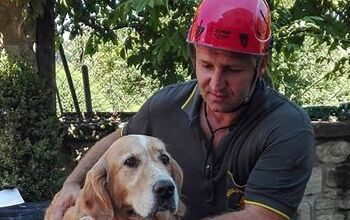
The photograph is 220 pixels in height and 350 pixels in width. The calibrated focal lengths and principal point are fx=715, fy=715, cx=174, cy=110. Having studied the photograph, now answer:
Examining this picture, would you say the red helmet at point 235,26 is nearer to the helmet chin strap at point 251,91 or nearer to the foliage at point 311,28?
the helmet chin strap at point 251,91

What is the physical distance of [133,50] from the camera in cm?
698

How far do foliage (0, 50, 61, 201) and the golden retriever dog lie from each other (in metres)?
2.72

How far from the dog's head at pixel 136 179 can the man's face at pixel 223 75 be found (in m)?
0.38

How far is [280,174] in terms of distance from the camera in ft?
9.39

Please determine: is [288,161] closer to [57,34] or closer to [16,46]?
[16,46]

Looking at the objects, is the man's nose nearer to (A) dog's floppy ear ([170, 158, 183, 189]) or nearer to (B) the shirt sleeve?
(B) the shirt sleeve

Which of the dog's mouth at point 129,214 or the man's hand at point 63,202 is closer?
the dog's mouth at point 129,214

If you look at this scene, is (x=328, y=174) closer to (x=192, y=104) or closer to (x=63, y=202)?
(x=192, y=104)

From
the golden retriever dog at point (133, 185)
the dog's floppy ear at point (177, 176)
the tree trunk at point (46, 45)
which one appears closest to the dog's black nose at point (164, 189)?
the golden retriever dog at point (133, 185)

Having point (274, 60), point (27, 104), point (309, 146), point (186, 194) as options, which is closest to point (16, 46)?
point (27, 104)

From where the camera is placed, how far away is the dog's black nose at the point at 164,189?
300cm

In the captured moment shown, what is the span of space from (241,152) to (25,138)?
3.32m

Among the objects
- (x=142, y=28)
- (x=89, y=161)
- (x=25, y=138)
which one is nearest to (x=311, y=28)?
(x=142, y=28)

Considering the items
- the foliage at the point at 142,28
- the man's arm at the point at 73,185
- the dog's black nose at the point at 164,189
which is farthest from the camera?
the foliage at the point at 142,28
